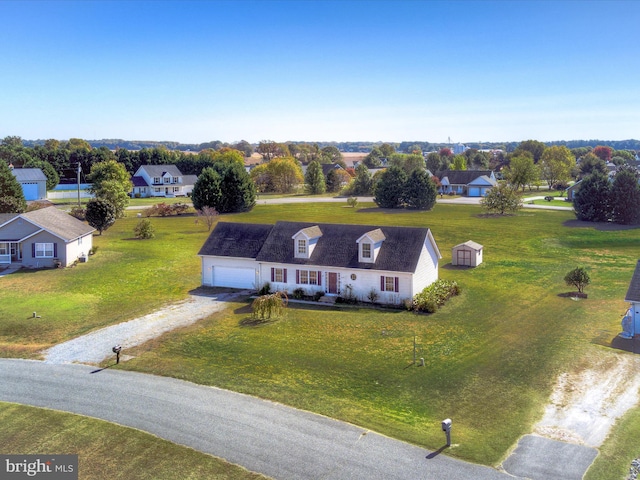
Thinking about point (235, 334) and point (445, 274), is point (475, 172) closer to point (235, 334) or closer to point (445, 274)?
point (445, 274)

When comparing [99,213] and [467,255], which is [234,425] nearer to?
[467,255]

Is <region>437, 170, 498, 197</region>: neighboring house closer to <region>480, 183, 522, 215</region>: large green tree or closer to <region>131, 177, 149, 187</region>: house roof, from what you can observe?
<region>480, 183, 522, 215</region>: large green tree

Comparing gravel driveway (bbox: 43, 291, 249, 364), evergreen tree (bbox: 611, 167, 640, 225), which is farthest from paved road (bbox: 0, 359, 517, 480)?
evergreen tree (bbox: 611, 167, 640, 225)

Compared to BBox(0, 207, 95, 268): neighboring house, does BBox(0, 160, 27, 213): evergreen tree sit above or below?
above

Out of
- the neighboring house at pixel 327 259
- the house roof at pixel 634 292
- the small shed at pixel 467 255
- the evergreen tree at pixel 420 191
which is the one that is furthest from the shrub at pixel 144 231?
the house roof at pixel 634 292

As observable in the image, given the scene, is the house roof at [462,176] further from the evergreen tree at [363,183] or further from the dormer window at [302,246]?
the dormer window at [302,246]

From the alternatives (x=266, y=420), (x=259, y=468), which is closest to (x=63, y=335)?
(x=266, y=420)

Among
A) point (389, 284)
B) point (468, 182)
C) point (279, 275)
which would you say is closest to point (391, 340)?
point (389, 284)
